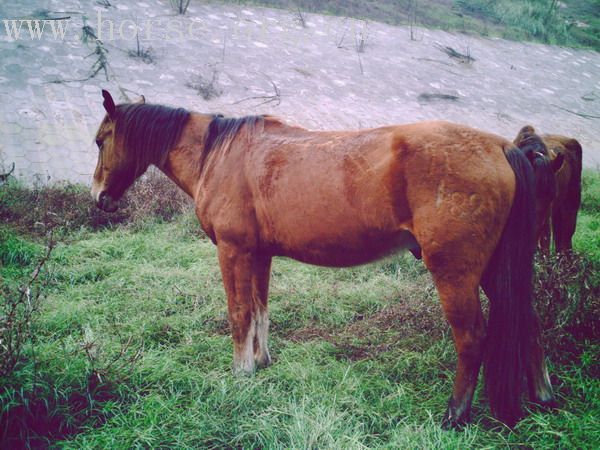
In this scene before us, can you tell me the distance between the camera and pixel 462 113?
12758mm

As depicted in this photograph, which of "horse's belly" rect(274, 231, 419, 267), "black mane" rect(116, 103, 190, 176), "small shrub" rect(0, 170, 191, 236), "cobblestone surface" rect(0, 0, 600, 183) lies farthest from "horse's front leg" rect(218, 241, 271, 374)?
"cobblestone surface" rect(0, 0, 600, 183)

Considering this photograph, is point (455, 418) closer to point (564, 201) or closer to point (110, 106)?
point (564, 201)

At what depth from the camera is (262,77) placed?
37.0 ft

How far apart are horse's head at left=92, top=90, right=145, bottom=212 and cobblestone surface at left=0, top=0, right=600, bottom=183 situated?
393cm

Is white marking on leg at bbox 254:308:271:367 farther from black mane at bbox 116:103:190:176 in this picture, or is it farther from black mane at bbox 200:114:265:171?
black mane at bbox 116:103:190:176

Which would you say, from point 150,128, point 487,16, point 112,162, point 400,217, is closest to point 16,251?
point 112,162

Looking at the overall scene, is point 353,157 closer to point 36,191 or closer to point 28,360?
point 28,360

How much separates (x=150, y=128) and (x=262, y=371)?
2.18 m

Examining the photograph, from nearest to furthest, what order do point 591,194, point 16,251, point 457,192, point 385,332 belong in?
point 457,192 < point 385,332 < point 16,251 < point 591,194

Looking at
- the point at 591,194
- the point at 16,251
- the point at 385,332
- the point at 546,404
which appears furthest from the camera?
the point at 591,194

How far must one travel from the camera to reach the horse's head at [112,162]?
146 inches

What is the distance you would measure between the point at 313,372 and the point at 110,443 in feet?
4.64

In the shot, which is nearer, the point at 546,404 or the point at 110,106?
the point at 546,404

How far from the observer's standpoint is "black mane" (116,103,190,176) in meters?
3.67
